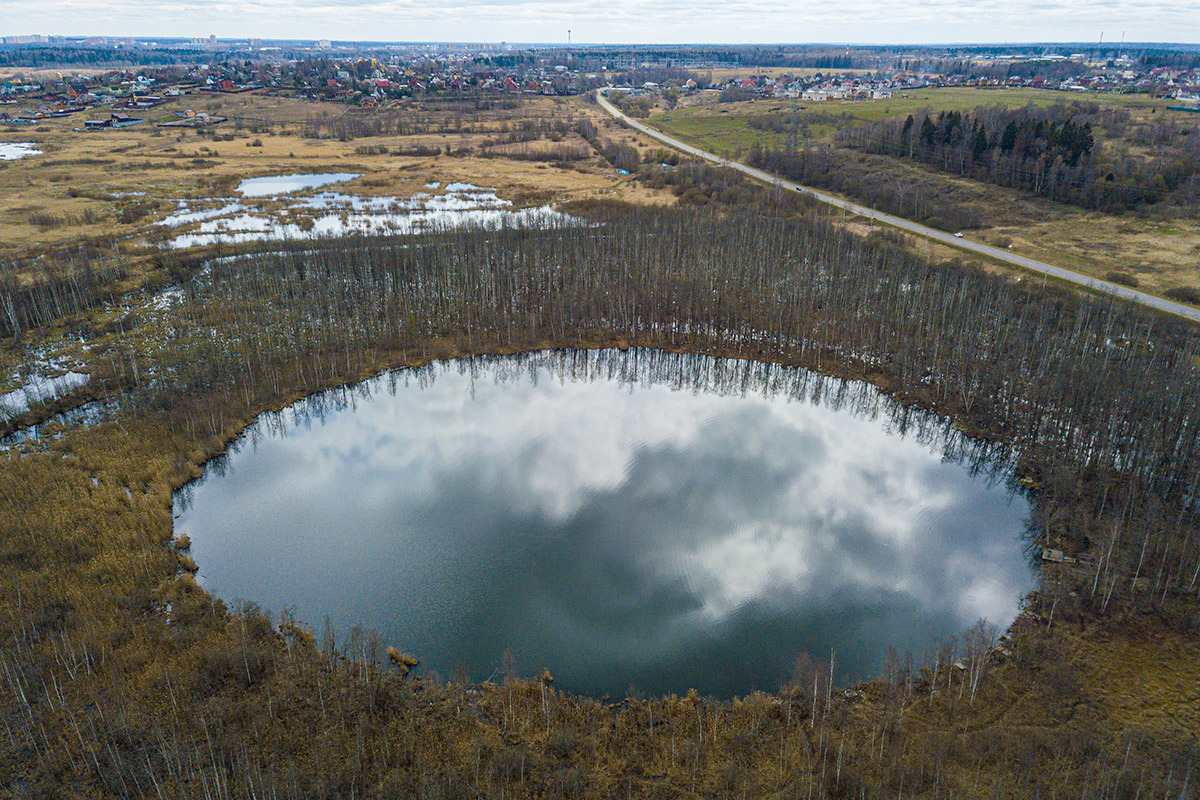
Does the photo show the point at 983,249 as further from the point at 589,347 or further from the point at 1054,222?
the point at 589,347

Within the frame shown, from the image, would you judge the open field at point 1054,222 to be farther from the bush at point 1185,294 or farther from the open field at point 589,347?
the bush at point 1185,294

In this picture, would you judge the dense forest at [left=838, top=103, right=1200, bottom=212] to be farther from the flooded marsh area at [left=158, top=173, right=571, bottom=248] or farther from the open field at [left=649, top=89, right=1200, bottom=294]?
the flooded marsh area at [left=158, top=173, right=571, bottom=248]

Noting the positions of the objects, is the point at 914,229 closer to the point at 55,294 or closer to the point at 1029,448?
the point at 1029,448

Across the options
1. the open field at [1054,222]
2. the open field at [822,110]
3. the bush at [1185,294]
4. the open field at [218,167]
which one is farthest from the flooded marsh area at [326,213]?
the bush at [1185,294]

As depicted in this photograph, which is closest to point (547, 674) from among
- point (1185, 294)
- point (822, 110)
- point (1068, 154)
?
point (1185, 294)

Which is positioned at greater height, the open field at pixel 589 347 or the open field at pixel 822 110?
the open field at pixel 822 110

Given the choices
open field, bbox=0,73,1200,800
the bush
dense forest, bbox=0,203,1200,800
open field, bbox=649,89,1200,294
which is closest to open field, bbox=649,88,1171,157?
open field, bbox=649,89,1200,294

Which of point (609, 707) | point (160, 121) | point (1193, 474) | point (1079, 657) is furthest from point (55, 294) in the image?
point (160, 121)
